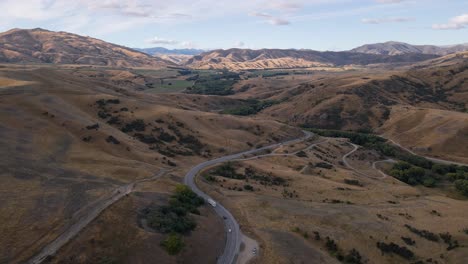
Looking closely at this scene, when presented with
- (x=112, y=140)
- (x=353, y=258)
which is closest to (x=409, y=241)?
(x=353, y=258)

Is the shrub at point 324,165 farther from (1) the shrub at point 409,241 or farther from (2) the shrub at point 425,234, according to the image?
(1) the shrub at point 409,241

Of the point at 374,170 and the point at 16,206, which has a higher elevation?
the point at 16,206

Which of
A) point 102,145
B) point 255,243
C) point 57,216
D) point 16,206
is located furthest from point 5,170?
point 255,243

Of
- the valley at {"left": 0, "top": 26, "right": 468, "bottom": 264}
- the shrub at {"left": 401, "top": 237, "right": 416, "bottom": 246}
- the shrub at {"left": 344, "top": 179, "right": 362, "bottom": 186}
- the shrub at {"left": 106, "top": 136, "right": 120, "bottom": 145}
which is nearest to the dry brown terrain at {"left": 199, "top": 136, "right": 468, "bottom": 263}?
the valley at {"left": 0, "top": 26, "right": 468, "bottom": 264}

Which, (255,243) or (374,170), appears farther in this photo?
(374,170)

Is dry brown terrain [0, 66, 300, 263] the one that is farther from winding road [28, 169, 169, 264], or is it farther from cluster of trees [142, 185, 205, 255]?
cluster of trees [142, 185, 205, 255]

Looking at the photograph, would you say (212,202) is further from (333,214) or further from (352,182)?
(352,182)

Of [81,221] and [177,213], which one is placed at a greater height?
[81,221]

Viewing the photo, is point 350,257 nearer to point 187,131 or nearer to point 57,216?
point 57,216
